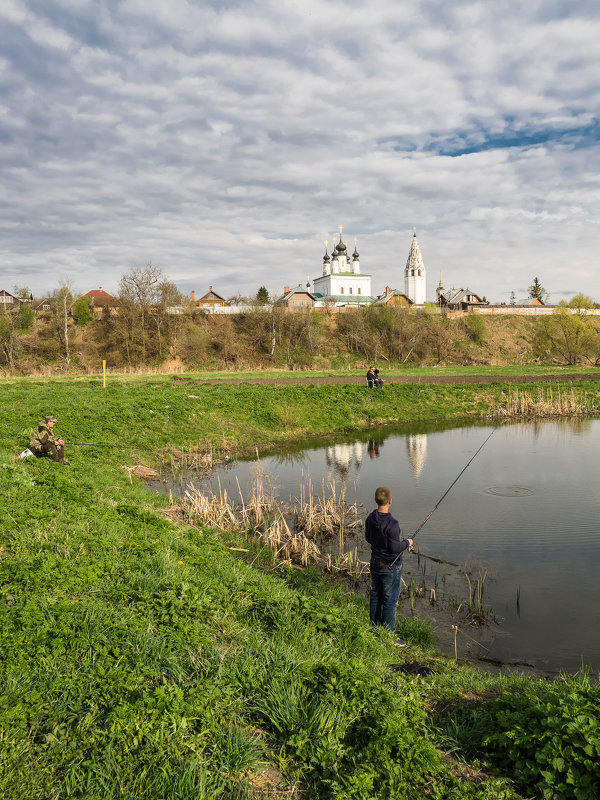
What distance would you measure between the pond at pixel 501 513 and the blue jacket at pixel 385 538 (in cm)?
164

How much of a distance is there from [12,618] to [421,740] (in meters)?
4.42

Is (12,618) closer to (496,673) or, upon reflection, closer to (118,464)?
(496,673)

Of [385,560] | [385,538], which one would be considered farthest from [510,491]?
[385,538]

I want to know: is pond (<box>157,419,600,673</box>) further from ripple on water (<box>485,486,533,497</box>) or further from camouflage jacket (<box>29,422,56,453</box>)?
camouflage jacket (<box>29,422,56,453</box>)

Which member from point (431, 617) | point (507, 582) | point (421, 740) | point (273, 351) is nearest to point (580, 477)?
point (507, 582)

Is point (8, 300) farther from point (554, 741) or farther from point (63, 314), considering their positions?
point (554, 741)

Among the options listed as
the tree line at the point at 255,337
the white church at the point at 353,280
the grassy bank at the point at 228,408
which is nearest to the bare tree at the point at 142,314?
the tree line at the point at 255,337

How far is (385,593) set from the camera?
8109 millimetres

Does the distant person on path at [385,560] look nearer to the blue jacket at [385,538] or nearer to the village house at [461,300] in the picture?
the blue jacket at [385,538]

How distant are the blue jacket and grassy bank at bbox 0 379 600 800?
106 cm

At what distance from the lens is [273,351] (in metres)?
64.4

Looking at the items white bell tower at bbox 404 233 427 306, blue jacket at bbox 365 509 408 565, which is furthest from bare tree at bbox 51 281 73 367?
white bell tower at bbox 404 233 427 306

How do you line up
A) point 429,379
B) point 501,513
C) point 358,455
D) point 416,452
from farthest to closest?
point 429,379
point 416,452
point 358,455
point 501,513

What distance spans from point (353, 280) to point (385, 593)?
331 ft
